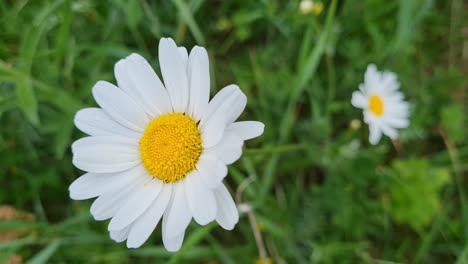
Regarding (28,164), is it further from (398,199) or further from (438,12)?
(438,12)

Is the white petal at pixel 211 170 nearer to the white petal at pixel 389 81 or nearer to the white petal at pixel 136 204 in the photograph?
the white petal at pixel 136 204

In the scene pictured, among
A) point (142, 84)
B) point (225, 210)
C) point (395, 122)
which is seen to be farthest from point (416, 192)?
point (142, 84)

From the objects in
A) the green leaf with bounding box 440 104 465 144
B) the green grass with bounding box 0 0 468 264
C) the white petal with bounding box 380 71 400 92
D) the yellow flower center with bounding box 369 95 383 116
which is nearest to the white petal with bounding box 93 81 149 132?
the green grass with bounding box 0 0 468 264


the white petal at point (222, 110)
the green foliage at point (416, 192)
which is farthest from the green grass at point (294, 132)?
the white petal at point (222, 110)

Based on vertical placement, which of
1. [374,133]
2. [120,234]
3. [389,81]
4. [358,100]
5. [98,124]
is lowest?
[120,234]

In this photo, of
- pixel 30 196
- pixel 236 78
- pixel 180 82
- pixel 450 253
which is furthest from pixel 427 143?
pixel 30 196

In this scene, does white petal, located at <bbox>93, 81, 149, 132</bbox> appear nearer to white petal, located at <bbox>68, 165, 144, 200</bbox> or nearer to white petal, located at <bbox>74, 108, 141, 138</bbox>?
white petal, located at <bbox>74, 108, 141, 138</bbox>

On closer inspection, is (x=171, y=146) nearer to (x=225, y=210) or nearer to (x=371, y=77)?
(x=225, y=210)
